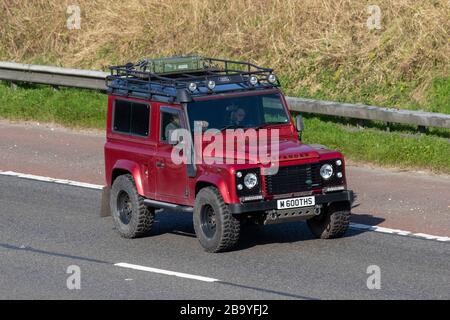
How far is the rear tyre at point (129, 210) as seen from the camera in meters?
15.8

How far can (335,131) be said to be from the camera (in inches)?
869

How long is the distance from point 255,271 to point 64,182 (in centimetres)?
675

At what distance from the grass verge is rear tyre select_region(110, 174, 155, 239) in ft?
19.6

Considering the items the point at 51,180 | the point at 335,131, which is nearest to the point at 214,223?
the point at 51,180

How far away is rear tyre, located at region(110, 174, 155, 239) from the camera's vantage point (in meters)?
15.8

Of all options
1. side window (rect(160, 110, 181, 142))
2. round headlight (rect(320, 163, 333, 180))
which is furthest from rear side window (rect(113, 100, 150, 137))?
round headlight (rect(320, 163, 333, 180))

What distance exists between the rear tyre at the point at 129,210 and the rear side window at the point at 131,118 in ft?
2.08

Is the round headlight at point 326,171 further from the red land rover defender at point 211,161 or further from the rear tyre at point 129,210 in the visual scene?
the rear tyre at point 129,210

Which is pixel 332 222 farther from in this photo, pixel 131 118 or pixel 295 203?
pixel 131 118

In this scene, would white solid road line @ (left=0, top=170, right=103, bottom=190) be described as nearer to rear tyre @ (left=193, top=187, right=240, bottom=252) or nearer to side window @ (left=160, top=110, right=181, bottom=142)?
side window @ (left=160, top=110, right=181, bottom=142)

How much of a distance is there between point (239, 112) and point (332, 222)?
183 centimetres
